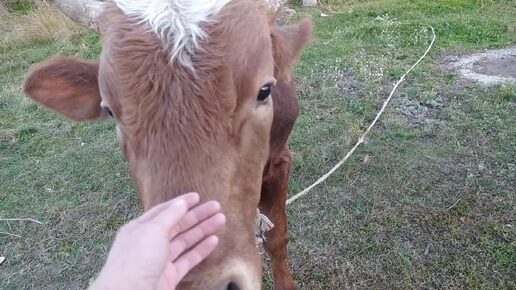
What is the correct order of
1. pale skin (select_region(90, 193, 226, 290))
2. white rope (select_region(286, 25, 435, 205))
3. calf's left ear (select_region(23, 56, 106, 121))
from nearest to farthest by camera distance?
pale skin (select_region(90, 193, 226, 290)) < calf's left ear (select_region(23, 56, 106, 121)) < white rope (select_region(286, 25, 435, 205))

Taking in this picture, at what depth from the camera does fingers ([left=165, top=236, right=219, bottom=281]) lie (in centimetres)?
173

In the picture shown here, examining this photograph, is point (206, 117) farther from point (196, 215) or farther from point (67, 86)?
point (67, 86)

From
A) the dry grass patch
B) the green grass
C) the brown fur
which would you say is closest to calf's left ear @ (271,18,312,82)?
the brown fur

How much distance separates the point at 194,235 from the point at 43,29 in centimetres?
910

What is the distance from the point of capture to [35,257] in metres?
4.35

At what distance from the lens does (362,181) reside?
180 inches

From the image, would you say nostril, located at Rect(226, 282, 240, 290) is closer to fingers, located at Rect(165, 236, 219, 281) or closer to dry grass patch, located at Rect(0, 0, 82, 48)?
fingers, located at Rect(165, 236, 219, 281)

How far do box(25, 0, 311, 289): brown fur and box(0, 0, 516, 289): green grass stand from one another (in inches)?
77.7

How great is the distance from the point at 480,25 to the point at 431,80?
6.60 feet

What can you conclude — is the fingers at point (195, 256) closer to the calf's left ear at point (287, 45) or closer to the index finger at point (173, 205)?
the index finger at point (173, 205)

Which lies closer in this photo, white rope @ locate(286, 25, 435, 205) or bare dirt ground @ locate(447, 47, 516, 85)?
white rope @ locate(286, 25, 435, 205)

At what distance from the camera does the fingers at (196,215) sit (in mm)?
1727

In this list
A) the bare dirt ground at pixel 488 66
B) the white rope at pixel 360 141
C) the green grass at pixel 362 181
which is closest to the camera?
the green grass at pixel 362 181

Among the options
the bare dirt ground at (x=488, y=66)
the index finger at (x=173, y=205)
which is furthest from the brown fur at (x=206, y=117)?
the bare dirt ground at (x=488, y=66)
